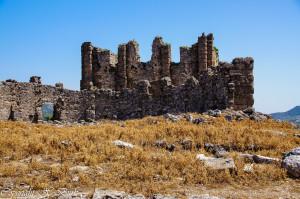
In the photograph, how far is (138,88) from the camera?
71.8 ft

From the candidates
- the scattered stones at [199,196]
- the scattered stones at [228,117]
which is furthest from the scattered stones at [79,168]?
the scattered stones at [228,117]

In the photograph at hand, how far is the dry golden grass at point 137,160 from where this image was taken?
6.37 meters

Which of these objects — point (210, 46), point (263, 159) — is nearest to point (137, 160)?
point (263, 159)

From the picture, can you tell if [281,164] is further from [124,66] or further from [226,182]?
[124,66]

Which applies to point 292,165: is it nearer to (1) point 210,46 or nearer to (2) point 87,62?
(1) point 210,46

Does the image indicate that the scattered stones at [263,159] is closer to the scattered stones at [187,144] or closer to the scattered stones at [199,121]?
the scattered stones at [187,144]

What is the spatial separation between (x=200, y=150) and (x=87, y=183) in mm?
3545

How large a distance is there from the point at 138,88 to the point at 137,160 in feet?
47.8

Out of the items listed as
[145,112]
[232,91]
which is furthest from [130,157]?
[145,112]

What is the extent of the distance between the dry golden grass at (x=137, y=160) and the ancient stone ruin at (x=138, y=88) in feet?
14.8

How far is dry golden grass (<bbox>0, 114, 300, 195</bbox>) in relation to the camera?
20.9 feet

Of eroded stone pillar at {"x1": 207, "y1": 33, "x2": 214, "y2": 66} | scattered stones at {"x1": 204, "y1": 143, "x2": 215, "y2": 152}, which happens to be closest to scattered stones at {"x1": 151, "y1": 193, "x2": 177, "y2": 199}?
scattered stones at {"x1": 204, "y1": 143, "x2": 215, "y2": 152}

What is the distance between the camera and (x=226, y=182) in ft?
20.9

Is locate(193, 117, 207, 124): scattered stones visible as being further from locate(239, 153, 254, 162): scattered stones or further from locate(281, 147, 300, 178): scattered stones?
locate(281, 147, 300, 178): scattered stones
